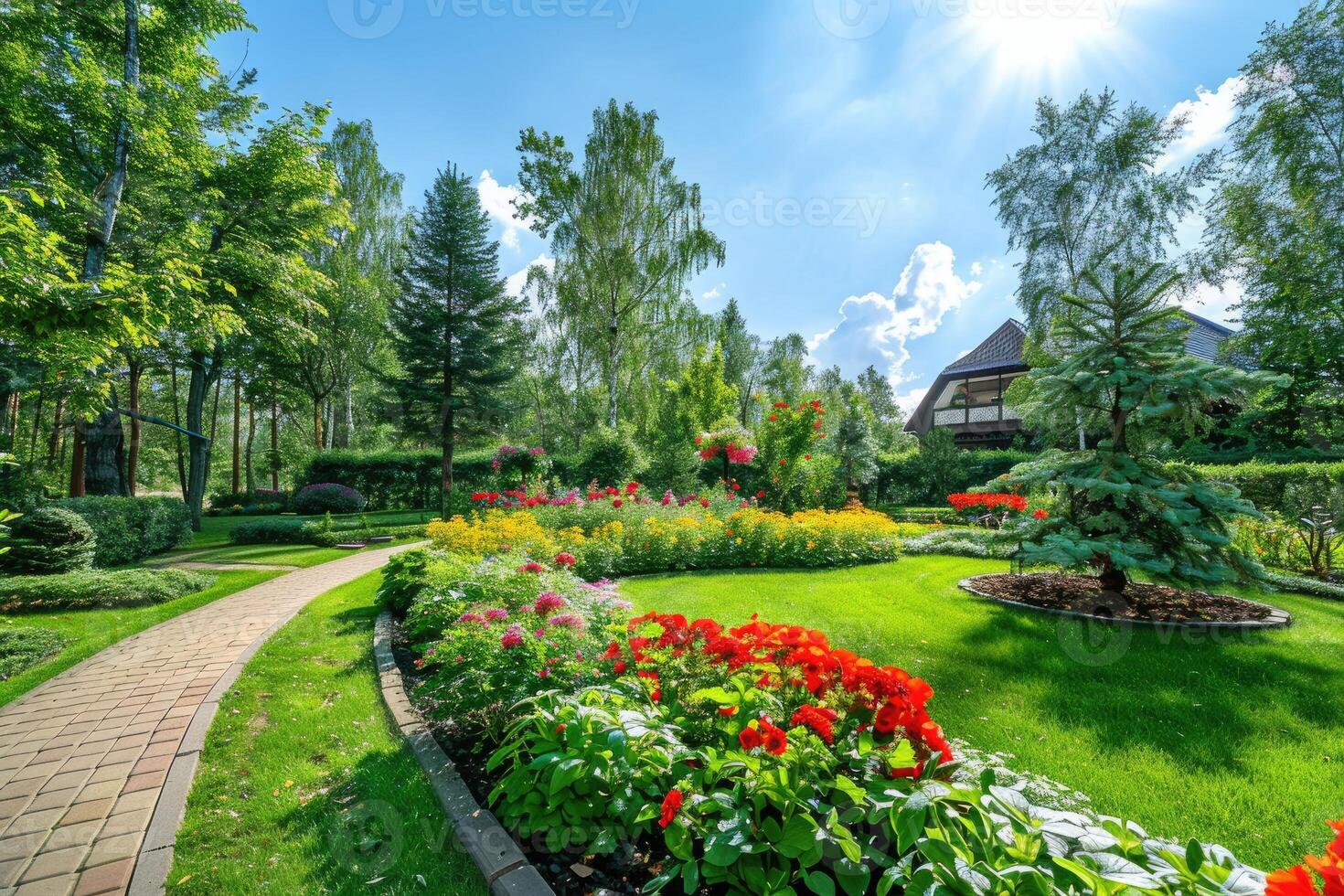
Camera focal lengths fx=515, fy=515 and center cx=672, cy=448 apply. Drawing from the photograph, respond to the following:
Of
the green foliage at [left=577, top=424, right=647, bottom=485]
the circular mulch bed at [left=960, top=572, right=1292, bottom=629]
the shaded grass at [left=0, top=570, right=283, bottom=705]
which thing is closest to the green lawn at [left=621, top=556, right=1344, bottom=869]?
the circular mulch bed at [left=960, top=572, right=1292, bottom=629]

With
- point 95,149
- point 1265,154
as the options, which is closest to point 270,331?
point 95,149

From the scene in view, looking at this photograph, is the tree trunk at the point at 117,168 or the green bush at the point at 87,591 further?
the tree trunk at the point at 117,168

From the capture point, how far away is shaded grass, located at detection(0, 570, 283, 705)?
4.00 meters

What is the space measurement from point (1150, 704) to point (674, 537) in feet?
18.1

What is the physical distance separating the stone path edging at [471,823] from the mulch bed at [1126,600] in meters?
5.05

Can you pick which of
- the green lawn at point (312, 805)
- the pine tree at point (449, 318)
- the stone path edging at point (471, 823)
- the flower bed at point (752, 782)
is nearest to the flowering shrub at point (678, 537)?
the green lawn at point (312, 805)

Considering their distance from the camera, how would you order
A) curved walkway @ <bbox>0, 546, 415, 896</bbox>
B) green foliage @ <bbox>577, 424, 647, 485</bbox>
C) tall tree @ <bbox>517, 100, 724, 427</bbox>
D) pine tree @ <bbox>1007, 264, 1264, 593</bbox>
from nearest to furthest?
curved walkway @ <bbox>0, 546, 415, 896</bbox> → pine tree @ <bbox>1007, 264, 1264, 593</bbox> → green foliage @ <bbox>577, 424, 647, 485</bbox> → tall tree @ <bbox>517, 100, 724, 427</bbox>

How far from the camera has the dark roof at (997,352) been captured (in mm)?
23906

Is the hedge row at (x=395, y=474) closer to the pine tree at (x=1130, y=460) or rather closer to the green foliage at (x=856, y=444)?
the green foliage at (x=856, y=444)

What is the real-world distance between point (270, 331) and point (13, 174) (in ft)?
24.2

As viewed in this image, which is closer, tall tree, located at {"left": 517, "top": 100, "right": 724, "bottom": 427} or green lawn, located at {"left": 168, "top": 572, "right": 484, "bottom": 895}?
green lawn, located at {"left": 168, "top": 572, "right": 484, "bottom": 895}

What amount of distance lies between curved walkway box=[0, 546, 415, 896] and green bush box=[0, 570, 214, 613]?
5.23ft

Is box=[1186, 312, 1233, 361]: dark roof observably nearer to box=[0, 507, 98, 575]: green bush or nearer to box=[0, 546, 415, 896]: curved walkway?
box=[0, 546, 415, 896]: curved walkway

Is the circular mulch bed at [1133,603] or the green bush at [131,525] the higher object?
the green bush at [131,525]
